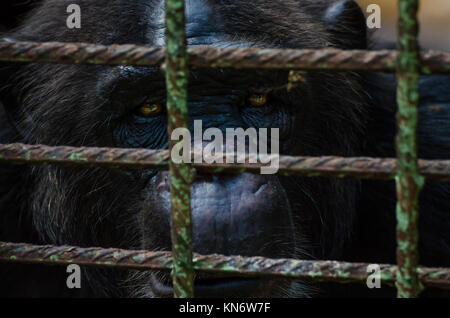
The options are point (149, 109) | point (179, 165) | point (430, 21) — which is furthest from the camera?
point (430, 21)

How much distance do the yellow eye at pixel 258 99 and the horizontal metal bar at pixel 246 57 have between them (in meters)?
1.03

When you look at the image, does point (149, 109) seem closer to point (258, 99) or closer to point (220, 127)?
point (220, 127)

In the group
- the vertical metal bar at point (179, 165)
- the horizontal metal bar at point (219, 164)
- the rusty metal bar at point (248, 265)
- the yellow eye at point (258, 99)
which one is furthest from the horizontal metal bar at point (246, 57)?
the yellow eye at point (258, 99)

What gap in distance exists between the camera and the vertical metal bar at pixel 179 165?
4.51 ft

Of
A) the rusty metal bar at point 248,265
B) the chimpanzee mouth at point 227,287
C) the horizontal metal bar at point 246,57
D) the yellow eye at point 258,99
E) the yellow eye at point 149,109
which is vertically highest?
the yellow eye at point 258,99

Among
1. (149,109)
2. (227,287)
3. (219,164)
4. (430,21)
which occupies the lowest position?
(227,287)

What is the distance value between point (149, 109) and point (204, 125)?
0.25 metres

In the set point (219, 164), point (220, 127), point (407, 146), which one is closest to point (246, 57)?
point (219, 164)

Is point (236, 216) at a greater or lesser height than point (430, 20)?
lesser

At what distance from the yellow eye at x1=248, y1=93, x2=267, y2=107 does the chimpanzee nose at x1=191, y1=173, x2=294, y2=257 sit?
48 cm

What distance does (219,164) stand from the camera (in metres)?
1.45

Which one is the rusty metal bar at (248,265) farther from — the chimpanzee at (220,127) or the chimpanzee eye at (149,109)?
the chimpanzee eye at (149,109)

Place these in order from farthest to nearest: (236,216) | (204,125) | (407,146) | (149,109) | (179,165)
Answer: (149,109) < (204,125) < (236,216) < (179,165) < (407,146)
